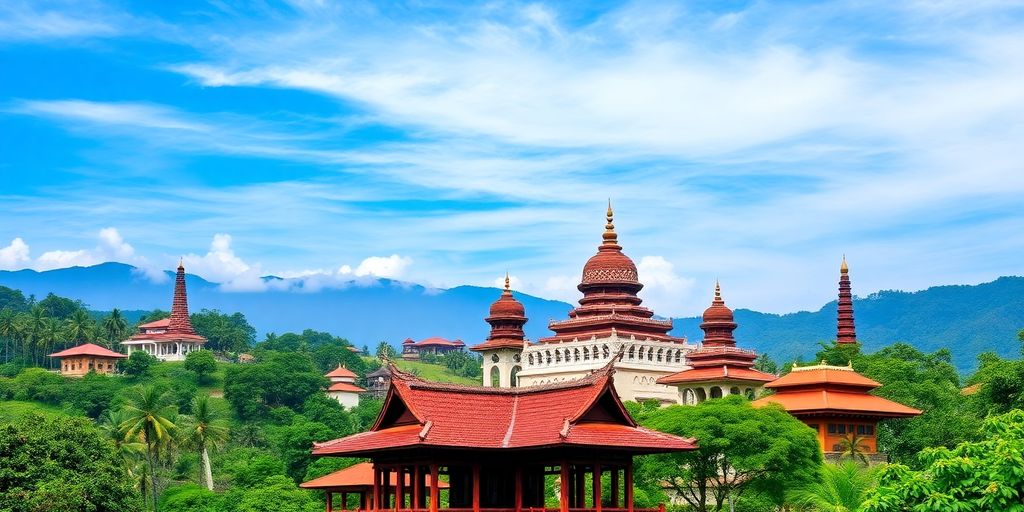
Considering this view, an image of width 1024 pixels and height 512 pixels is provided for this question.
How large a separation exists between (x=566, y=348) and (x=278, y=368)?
38.6 m

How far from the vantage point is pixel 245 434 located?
322 feet

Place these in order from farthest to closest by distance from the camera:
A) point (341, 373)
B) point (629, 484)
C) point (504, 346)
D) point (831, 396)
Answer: point (341, 373)
point (504, 346)
point (831, 396)
point (629, 484)

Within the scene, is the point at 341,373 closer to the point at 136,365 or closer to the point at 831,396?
the point at 136,365

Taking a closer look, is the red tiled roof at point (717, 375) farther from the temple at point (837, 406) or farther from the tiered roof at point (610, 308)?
the temple at point (837, 406)

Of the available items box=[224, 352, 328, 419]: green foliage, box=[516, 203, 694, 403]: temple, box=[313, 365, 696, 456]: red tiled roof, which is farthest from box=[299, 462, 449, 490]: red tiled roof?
box=[224, 352, 328, 419]: green foliage

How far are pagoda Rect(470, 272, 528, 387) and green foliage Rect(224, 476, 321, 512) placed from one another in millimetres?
28912

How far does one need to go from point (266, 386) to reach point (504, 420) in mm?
82579

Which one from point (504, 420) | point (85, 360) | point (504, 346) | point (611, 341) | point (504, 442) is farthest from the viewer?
point (85, 360)

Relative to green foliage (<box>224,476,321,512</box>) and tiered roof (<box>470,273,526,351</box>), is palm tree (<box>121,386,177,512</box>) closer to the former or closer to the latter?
green foliage (<box>224,476,321,512</box>)

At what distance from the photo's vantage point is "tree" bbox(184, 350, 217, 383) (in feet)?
404

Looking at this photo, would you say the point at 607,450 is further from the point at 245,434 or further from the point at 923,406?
the point at 245,434

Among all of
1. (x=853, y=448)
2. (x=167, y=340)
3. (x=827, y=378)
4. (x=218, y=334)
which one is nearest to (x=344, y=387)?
(x=167, y=340)

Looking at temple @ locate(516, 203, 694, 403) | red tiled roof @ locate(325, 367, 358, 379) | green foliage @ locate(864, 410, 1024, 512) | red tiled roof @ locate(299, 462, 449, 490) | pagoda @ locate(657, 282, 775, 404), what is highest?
red tiled roof @ locate(325, 367, 358, 379)

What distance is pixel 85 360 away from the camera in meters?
122
